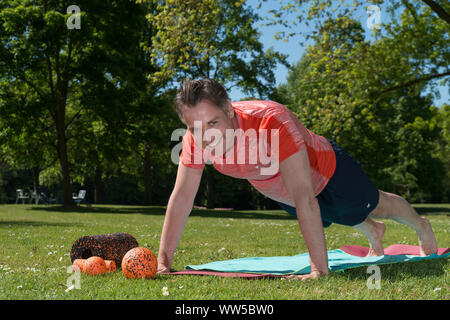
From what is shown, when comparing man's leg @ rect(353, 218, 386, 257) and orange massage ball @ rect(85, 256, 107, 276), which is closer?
orange massage ball @ rect(85, 256, 107, 276)

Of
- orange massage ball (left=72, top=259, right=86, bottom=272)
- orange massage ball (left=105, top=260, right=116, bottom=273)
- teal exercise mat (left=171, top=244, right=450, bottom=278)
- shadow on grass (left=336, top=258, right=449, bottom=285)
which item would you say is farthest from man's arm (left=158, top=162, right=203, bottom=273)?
shadow on grass (left=336, top=258, right=449, bottom=285)

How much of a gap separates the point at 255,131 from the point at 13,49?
2395 cm

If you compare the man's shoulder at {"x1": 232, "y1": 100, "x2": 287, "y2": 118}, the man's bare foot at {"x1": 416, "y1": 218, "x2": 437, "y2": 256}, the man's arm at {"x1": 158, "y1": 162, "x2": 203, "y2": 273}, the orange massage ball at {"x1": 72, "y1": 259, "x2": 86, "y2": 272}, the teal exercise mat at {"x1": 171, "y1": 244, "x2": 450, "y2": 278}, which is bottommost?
the teal exercise mat at {"x1": 171, "y1": 244, "x2": 450, "y2": 278}

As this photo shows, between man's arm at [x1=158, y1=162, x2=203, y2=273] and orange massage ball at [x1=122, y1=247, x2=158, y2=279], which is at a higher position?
man's arm at [x1=158, y1=162, x2=203, y2=273]

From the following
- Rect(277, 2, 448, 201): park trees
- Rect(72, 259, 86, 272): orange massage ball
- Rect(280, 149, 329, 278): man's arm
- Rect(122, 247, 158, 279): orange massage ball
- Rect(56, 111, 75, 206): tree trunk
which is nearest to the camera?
Rect(280, 149, 329, 278): man's arm

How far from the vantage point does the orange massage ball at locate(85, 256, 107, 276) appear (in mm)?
4738

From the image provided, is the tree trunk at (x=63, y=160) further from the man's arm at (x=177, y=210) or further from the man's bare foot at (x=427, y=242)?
the man's bare foot at (x=427, y=242)

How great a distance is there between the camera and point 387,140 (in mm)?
38344

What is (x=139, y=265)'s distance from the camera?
14.5ft

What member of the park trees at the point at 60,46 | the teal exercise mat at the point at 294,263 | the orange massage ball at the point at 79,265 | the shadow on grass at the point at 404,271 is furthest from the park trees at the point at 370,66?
the orange massage ball at the point at 79,265

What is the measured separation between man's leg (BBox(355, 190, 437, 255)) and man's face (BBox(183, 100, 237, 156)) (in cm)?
210

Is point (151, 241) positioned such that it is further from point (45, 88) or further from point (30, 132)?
point (45, 88)

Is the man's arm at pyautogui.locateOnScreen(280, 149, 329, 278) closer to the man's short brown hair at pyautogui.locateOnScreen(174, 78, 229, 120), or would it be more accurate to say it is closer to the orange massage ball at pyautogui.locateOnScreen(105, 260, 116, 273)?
the man's short brown hair at pyautogui.locateOnScreen(174, 78, 229, 120)
